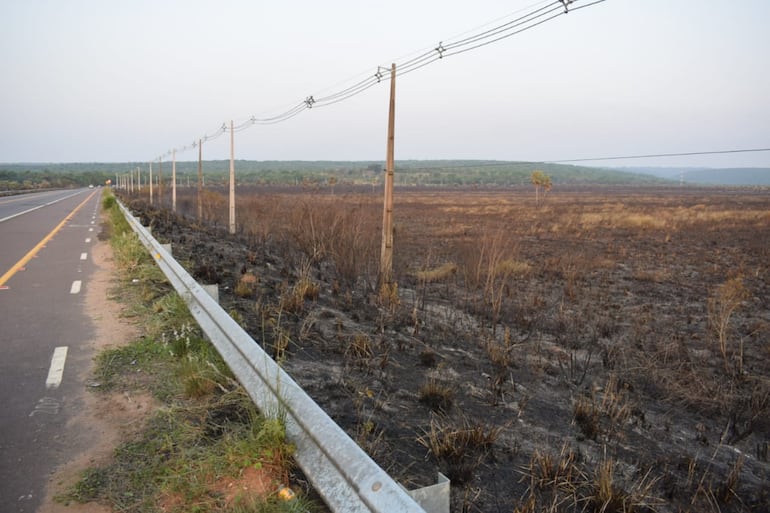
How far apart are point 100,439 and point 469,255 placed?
1048 cm

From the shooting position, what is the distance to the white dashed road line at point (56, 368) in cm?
505

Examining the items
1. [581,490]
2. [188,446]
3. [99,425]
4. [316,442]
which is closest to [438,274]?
[581,490]

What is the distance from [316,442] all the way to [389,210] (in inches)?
362

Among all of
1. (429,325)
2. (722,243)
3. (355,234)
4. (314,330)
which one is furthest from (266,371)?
(722,243)

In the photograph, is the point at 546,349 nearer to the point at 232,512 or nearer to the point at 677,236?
the point at 232,512

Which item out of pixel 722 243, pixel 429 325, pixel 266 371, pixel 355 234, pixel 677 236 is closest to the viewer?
pixel 266 371

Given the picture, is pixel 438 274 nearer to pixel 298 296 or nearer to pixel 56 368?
pixel 298 296

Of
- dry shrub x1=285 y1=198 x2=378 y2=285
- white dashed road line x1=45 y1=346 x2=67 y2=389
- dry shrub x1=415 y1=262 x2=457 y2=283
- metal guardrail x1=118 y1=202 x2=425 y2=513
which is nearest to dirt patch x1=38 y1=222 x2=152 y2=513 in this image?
white dashed road line x1=45 y1=346 x2=67 y2=389

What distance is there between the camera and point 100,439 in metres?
3.90

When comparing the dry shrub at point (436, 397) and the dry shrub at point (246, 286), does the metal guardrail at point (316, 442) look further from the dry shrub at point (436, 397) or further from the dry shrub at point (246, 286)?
the dry shrub at point (246, 286)

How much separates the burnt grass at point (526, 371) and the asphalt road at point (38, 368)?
171 cm

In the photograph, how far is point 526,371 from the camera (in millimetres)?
7176

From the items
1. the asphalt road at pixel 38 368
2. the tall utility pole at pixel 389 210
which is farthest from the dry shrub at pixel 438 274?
the asphalt road at pixel 38 368

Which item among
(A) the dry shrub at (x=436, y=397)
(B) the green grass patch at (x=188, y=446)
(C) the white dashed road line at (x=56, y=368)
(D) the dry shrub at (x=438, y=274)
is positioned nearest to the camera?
(B) the green grass patch at (x=188, y=446)
